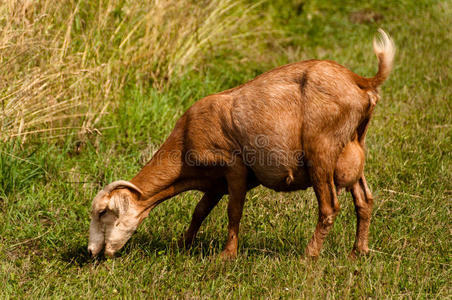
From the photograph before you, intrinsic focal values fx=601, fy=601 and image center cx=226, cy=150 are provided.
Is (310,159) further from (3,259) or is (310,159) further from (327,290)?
(3,259)

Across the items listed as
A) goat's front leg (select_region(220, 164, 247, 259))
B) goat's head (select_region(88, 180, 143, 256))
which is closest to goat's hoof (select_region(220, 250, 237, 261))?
goat's front leg (select_region(220, 164, 247, 259))

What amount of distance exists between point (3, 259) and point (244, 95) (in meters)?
2.42

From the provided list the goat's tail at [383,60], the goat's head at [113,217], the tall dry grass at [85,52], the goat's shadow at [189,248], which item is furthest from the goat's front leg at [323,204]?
the tall dry grass at [85,52]

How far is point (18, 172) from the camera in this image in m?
5.83

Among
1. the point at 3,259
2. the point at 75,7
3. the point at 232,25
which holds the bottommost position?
the point at 3,259

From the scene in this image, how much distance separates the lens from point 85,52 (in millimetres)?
6660

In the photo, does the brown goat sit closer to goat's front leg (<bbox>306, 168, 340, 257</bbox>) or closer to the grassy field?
goat's front leg (<bbox>306, 168, 340, 257</bbox>)

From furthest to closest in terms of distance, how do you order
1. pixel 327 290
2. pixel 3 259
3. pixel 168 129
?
1. pixel 168 129
2. pixel 3 259
3. pixel 327 290

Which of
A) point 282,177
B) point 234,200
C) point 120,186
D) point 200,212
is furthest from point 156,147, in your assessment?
point 282,177

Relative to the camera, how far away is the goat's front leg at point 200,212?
5.05m

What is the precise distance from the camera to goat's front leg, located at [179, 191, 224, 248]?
16.6 feet

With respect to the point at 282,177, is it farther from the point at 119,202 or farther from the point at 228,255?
the point at 119,202

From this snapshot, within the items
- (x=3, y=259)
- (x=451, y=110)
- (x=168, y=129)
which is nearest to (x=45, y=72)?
(x=168, y=129)

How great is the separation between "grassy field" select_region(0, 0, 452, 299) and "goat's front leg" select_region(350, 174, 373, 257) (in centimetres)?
12
